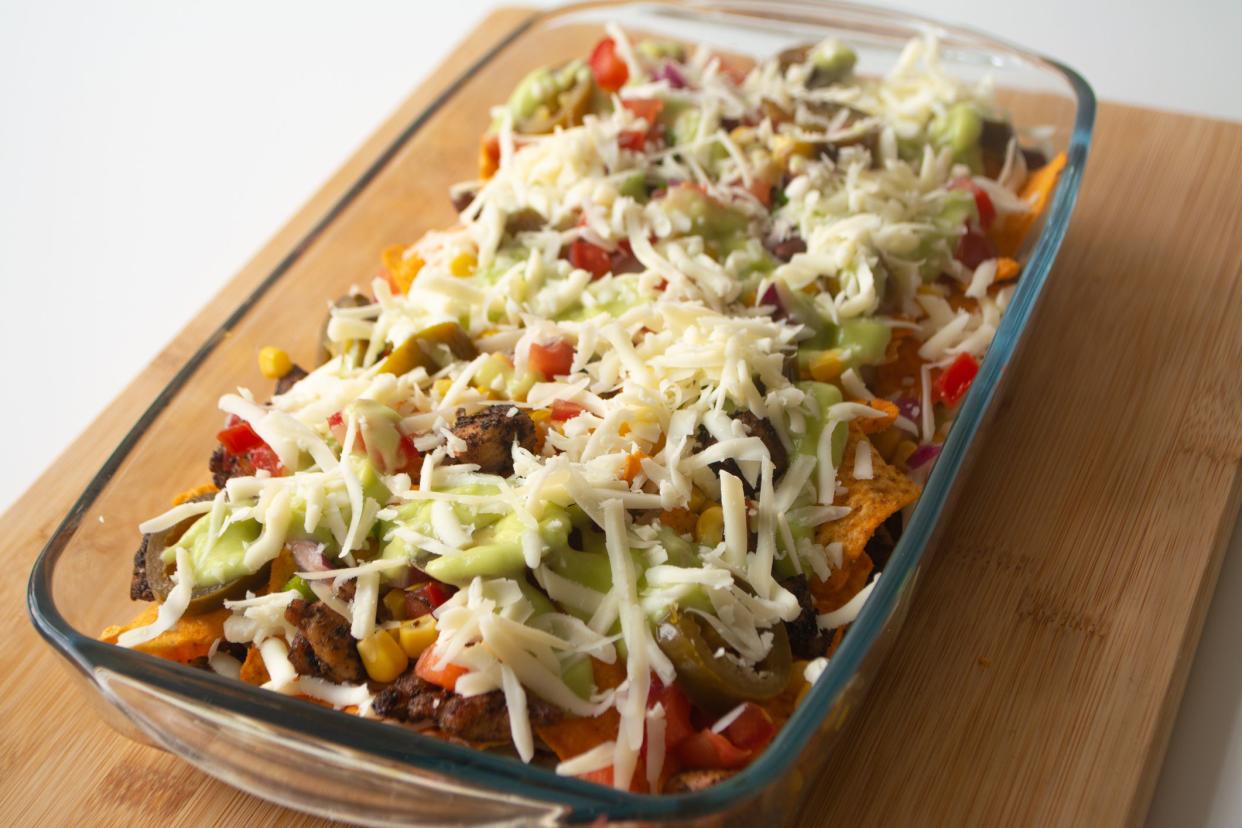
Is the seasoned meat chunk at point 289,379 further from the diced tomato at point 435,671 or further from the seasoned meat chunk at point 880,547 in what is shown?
the seasoned meat chunk at point 880,547

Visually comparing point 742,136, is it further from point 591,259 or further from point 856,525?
point 856,525

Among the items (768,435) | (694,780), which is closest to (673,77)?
(768,435)

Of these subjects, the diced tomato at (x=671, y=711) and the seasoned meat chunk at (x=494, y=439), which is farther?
the seasoned meat chunk at (x=494, y=439)

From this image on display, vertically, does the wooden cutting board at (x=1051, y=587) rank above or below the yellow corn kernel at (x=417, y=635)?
below

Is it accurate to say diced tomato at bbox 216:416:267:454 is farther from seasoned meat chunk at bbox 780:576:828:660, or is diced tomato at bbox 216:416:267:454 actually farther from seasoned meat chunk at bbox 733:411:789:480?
seasoned meat chunk at bbox 780:576:828:660

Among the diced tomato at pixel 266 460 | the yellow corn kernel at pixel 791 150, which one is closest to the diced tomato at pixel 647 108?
the yellow corn kernel at pixel 791 150

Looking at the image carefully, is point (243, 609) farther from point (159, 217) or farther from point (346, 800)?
point (159, 217)

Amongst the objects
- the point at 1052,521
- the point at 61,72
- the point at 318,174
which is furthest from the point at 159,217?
the point at 1052,521
